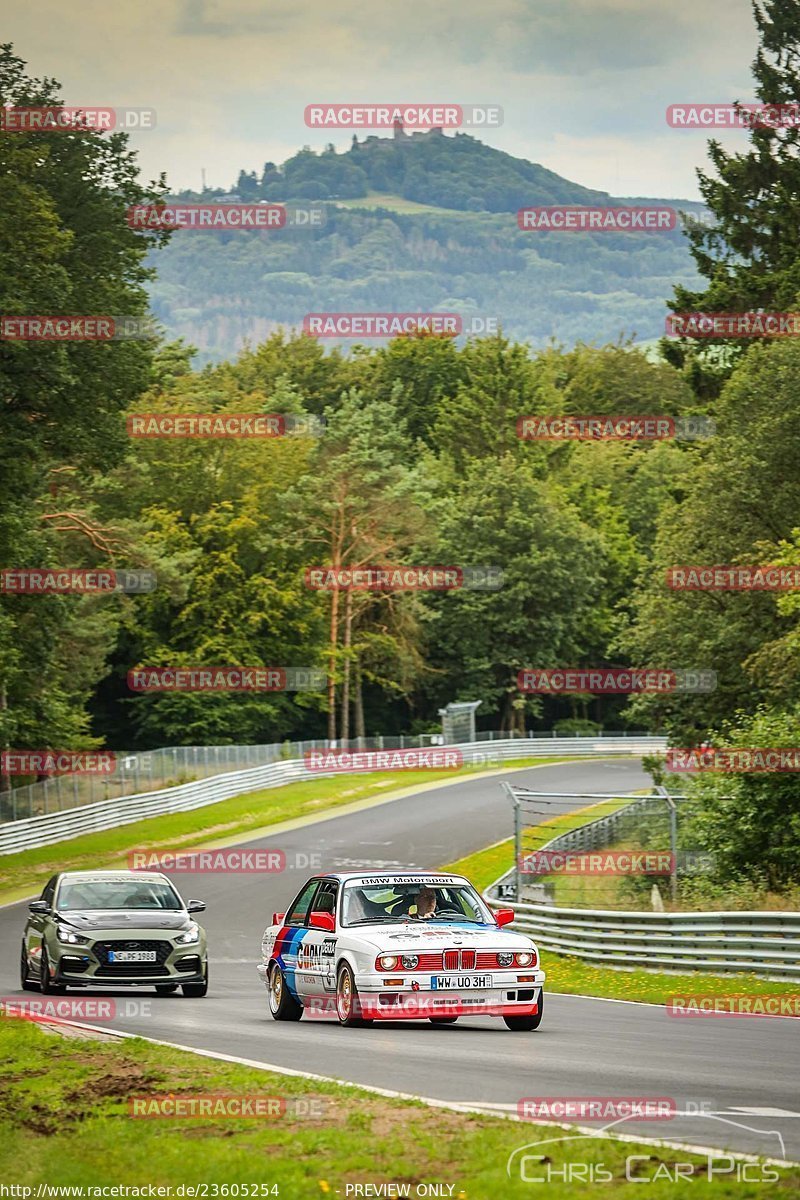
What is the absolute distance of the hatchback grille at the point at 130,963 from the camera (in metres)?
18.8

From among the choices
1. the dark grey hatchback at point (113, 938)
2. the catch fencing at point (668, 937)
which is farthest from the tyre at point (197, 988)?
the catch fencing at point (668, 937)

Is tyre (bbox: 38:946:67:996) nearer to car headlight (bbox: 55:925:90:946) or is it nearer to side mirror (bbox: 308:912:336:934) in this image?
car headlight (bbox: 55:925:90:946)

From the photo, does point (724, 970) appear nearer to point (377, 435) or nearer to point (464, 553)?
point (464, 553)

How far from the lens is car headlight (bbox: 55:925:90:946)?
740 inches

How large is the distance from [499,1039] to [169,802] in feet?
145

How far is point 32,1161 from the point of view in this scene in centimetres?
842

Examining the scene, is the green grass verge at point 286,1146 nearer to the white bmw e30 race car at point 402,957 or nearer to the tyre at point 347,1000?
the white bmw e30 race car at point 402,957


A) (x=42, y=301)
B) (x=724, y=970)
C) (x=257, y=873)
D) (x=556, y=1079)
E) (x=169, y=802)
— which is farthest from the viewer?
(x=169, y=802)

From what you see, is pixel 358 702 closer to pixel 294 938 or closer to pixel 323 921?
pixel 294 938

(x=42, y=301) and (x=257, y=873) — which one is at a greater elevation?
(x=42, y=301)

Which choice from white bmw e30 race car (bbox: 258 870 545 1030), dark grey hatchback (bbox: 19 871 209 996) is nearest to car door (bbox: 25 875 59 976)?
dark grey hatchback (bbox: 19 871 209 996)

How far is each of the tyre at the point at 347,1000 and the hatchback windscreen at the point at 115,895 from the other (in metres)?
4.61

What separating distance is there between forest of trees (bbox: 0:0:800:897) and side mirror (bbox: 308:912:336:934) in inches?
453

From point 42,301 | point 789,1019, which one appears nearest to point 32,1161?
point 789,1019
